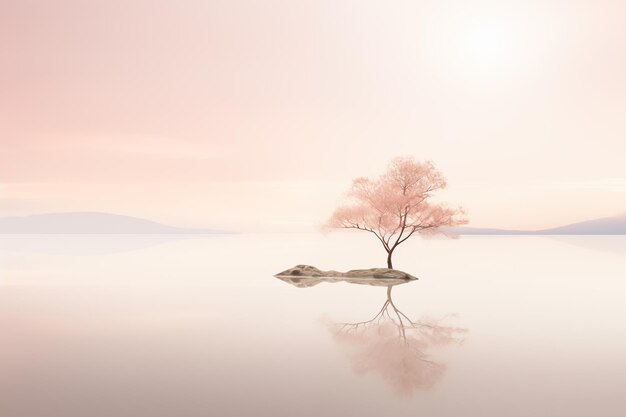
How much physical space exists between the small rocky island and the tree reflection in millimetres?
15890

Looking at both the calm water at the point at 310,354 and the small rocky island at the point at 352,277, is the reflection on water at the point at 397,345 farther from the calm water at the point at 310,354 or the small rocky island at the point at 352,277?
the small rocky island at the point at 352,277

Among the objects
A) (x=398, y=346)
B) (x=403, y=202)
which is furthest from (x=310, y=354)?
(x=403, y=202)

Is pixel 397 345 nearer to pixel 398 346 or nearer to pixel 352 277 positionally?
pixel 398 346

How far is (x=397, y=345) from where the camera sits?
723 inches

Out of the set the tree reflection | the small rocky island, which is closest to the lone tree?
the small rocky island

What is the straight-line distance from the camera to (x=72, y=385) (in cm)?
1355

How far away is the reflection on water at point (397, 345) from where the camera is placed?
46.1 ft

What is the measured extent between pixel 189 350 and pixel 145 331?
174 inches

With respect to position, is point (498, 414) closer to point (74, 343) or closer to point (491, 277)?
point (74, 343)

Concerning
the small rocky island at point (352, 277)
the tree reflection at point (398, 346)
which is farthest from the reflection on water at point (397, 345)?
the small rocky island at point (352, 277)

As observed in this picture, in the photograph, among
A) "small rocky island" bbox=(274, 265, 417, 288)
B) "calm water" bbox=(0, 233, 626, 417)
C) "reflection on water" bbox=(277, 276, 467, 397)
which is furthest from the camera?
"small rocky island" bbox=(274, 265, 417, 288)

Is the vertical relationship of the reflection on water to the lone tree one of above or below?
below

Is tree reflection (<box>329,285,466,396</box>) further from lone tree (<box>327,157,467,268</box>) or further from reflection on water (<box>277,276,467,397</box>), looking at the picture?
lone tree (<box>327,157,467,268</box>)

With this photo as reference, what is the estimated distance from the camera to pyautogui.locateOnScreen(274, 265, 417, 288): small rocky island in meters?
42.3
